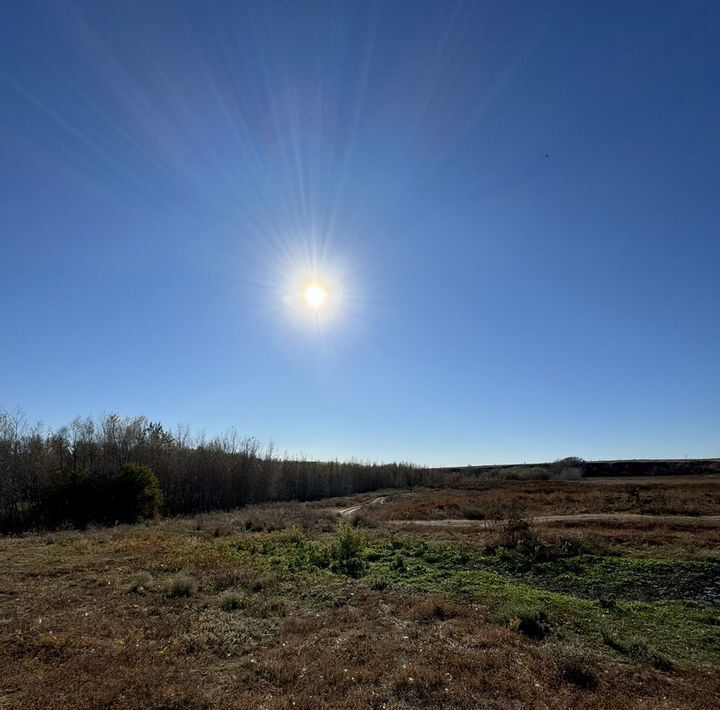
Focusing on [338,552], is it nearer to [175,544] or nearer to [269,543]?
[269,543]

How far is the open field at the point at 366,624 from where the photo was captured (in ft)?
21.9

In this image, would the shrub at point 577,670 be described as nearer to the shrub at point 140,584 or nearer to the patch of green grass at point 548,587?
the patch of green grass at point 548,587

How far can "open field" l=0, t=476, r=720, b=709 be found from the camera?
6.68 metres

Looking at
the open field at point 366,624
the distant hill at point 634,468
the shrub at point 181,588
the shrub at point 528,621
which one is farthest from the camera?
the distant hill at point 634,468

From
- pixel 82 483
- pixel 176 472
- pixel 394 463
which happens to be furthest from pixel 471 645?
pixel 394 463

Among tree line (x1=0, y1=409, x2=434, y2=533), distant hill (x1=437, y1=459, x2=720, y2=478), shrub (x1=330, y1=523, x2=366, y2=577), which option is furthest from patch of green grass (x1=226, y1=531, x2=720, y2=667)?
distant hill (x1=437, y1=459, x2=720, y2=478)

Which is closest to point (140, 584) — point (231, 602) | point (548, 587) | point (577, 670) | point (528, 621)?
point (231, 602)

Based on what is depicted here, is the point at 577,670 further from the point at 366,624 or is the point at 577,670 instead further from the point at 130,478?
the point at 130,478

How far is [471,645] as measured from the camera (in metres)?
8.50

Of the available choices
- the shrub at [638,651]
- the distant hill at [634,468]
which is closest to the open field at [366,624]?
the shrub at [638,651]

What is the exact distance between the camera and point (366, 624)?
9828mm

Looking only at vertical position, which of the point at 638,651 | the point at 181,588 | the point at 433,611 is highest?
the point at 181,588

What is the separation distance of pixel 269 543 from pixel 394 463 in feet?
326

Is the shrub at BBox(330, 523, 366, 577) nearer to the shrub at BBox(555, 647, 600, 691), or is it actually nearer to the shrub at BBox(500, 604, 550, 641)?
the shrub at BBox(500, 604, 550, 641)
